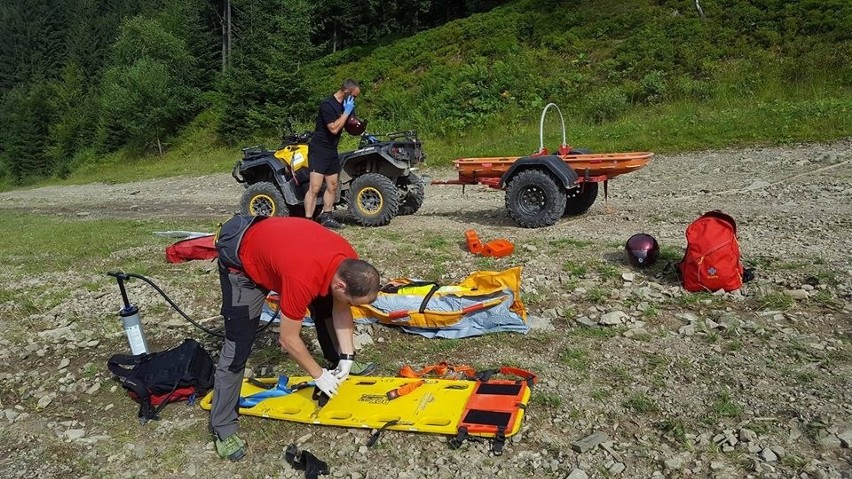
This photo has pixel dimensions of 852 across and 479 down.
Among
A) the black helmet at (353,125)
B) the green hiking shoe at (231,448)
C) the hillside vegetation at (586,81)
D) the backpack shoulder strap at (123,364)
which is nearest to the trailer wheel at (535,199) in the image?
the black helmet at (353,125)

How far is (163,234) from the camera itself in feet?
32.8

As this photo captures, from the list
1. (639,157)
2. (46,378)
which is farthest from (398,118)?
(46,378)

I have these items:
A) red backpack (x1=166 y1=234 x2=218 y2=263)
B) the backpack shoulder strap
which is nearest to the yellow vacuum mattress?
the backpack shoulder strap

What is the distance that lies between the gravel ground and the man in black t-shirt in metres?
0.97

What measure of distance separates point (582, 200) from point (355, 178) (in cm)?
344

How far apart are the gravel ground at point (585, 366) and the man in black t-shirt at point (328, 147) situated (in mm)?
974

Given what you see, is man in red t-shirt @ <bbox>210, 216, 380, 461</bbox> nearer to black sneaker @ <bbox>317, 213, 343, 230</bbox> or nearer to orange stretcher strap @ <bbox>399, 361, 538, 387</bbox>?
orange stretcher strap @ <bbox>399, 361, 538, 387</bbox>

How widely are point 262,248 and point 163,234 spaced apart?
717cm

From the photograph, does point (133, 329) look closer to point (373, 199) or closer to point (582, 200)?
point (373, 199)

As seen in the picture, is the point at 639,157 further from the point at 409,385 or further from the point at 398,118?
the point at 398,118

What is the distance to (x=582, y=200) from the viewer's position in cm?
881

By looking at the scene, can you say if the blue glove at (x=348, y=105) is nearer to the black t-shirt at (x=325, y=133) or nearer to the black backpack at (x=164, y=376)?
the black t-shirt at (x=325, y=133)

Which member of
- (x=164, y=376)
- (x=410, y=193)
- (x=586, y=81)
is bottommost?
(x=164, y=376)

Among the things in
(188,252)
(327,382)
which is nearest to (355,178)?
(188,252)
